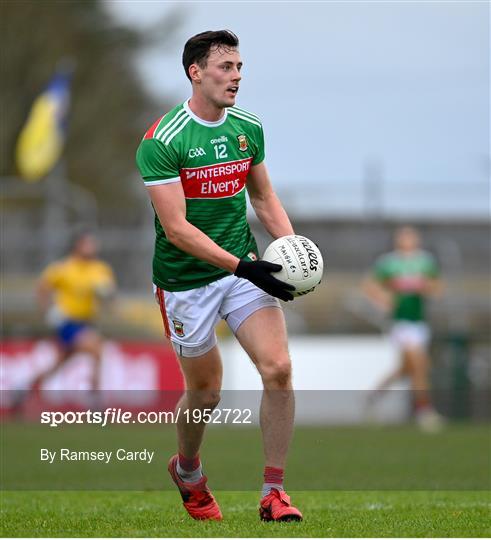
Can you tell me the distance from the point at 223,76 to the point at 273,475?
7.06ft

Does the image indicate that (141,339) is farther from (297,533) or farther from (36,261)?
(297,533)

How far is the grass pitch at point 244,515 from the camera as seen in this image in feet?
21.4

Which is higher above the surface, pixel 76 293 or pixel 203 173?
pixel 203 173

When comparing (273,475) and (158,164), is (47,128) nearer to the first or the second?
(158,164)

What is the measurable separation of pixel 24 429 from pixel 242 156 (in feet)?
30.6

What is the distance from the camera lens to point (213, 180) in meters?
7.10

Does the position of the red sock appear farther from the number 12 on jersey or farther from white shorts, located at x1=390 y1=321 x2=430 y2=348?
white shorts, located at x1=390 y1=321 x2=430 y2=348

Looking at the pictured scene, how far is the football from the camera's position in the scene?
6902mm

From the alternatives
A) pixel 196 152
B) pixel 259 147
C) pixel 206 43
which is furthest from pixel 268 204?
pixel 206 43

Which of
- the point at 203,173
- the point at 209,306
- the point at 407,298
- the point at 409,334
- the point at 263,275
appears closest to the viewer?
the point at 263,275

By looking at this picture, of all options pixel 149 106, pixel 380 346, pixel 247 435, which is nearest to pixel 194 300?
pixel 247 435

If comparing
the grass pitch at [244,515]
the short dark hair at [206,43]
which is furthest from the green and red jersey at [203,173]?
the grass pitch at [244,515]

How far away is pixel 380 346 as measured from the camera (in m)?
19.2

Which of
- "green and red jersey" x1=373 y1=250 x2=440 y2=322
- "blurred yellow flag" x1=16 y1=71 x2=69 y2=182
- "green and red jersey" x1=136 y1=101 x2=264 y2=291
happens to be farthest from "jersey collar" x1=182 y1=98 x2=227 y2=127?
"blurred yellow flag" x1=16 y1=71 x2=69 y2=182
